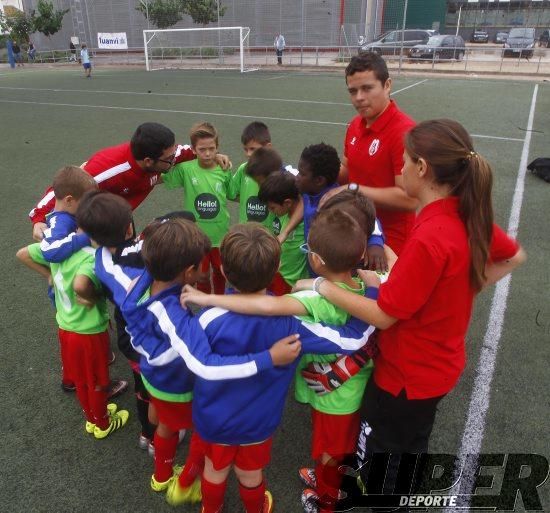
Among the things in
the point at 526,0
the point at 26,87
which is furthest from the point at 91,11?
the point at 526,0

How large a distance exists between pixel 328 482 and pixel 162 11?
38788mm

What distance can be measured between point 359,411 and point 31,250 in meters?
2.03

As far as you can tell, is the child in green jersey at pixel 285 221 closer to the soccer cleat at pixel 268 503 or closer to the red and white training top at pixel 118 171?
the red and white training top at pixel 118 171

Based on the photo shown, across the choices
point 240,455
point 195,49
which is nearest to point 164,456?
point 240,455

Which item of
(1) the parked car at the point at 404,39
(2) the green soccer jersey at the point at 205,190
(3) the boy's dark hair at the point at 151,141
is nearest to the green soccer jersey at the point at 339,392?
(2) the green soccer jersey at the point at 205,190

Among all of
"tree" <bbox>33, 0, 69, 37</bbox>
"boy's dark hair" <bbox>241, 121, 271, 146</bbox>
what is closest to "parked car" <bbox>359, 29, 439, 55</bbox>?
"tree" <bbox>33, 0, 69, 37</bbox>

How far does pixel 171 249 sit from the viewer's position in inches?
74.1

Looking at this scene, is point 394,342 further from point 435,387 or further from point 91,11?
point 91,11

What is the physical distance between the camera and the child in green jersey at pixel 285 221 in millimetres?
2891

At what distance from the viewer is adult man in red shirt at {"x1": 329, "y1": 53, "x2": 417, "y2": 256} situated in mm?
2736

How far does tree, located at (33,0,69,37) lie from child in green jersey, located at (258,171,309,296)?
40755 millimetres

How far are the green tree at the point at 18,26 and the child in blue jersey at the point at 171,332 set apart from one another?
1645 inches

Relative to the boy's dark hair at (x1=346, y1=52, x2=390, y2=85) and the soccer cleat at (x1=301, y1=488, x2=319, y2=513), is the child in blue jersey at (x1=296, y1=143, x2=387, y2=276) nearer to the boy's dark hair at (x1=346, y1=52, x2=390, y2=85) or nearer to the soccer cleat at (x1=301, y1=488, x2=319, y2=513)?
the boy's dark hair at (x1=346, y1=52, x2=390, y2=85)

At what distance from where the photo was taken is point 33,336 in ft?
12.4
